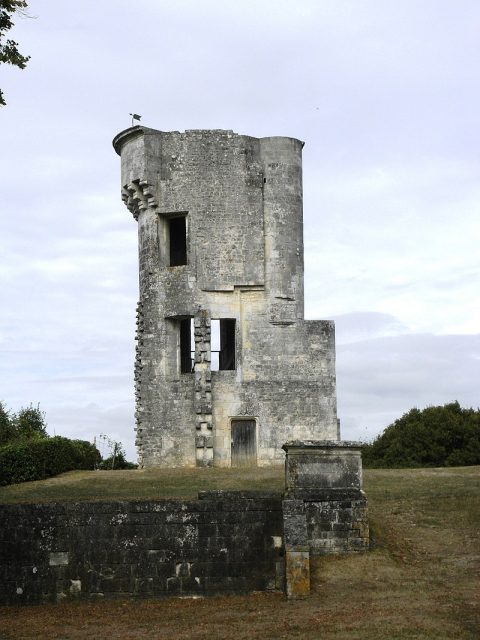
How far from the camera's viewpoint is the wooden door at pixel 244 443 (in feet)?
123

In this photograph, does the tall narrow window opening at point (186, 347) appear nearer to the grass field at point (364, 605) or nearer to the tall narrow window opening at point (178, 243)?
the tall narrow window opening at point (178, 243)

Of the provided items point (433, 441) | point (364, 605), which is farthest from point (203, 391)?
point (364, 605)

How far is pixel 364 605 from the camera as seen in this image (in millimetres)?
17203

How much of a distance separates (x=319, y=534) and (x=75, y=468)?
1856 cm

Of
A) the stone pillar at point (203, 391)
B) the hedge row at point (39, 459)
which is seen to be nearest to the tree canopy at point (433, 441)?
the stone pillar at point (203, 391)

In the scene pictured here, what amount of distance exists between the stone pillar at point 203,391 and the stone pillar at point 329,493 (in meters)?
16.4

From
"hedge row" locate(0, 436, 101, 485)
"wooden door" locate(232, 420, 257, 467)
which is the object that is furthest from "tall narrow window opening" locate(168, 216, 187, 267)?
"hedge row" locate(0, 436, 101, 485)

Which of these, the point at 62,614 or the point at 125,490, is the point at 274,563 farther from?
the point at 125,490

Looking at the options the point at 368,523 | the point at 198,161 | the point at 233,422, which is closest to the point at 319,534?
the point at 368,523

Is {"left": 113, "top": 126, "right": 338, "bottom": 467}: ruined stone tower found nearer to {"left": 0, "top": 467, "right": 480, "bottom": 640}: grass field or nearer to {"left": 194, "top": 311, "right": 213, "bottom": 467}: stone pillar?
{"left": 194, "top": 311, "right": 213, "bottom": 467}: stone pillar

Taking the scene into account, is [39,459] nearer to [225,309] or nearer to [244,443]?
[244,443]

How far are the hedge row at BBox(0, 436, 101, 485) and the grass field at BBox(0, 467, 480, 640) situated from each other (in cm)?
1305

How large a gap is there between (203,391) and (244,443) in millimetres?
2217

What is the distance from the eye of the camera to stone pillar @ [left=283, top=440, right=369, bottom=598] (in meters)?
20.3
